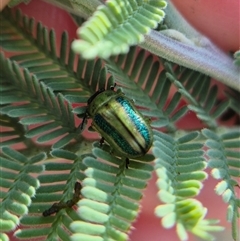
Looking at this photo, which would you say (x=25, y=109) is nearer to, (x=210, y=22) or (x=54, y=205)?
(x=54, y=205)

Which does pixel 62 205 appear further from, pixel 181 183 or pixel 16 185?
pixel 181 183

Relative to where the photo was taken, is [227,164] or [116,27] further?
[227,164]

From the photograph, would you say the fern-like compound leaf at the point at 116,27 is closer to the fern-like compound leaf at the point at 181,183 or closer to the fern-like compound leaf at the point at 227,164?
the fern-like compound leaf at the point at 181,183

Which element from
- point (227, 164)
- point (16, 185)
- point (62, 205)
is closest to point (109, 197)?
point (62, 205)

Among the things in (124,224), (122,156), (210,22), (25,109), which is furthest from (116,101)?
(210,22)

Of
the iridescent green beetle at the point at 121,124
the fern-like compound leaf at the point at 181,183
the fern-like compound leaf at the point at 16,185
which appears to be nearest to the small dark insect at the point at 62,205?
the fern-like compound leaf at the point at 16,185
